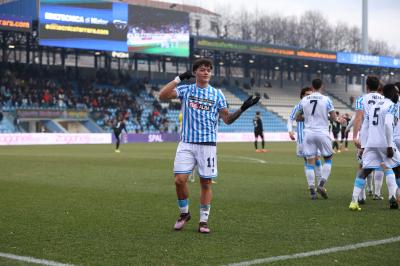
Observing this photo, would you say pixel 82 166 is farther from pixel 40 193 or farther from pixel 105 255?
pixel 105 255

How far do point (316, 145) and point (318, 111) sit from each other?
0.66 meters

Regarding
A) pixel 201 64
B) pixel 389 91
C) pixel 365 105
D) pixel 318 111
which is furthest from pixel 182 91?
pixel 318 111

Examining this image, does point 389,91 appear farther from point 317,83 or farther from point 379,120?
point 317,83

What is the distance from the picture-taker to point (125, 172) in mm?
18516

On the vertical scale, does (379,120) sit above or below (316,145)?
above

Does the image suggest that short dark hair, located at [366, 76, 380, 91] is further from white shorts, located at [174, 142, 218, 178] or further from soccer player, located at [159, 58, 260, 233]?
white shorts, located at [174, 142, 218, 178]

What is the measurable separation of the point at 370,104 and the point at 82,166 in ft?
41.9

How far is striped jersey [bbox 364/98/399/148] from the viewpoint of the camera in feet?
32.6

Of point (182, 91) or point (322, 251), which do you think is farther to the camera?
point (182, 91)

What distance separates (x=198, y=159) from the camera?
8422mm

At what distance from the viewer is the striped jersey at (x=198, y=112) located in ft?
27.7

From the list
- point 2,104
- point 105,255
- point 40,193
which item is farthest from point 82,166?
point 2,104

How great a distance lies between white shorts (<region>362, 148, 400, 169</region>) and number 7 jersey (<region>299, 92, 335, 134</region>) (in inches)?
76.7

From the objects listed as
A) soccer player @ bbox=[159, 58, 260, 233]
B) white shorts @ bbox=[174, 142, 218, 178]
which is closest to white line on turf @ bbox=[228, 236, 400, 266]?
soccer player @ bbox=[159, 58, 260, 233]
